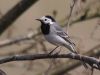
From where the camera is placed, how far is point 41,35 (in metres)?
4.15

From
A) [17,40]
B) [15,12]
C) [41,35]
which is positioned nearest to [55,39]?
[15,12]

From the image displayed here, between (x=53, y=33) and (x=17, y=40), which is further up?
(x=53, y=33)

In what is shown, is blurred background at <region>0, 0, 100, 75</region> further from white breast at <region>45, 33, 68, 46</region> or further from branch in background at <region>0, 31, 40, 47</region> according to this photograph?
white breast at <region>45, 33, 68, 46</region>

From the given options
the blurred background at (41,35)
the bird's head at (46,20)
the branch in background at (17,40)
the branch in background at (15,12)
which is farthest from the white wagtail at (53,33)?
the branch in background at (17,40)

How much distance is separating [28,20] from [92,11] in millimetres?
1601

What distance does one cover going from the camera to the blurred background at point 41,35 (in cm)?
360

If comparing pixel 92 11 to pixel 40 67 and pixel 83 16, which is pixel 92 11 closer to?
pixel 83 16

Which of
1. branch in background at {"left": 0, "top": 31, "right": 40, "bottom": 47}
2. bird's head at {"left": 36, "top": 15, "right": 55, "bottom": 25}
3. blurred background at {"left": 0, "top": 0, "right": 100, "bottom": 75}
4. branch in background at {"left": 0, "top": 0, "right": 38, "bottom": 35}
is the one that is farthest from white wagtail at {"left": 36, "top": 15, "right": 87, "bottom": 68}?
branch in background at {"left": 0, "top": 31, "right": 40, "bottom": 47}

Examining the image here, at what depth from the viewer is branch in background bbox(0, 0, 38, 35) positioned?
3.51 metres

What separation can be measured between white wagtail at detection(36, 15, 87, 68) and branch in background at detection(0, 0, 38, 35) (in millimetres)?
503

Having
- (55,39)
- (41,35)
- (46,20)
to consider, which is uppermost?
(46,20)

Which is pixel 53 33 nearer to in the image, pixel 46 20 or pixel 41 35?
pixel 46 20

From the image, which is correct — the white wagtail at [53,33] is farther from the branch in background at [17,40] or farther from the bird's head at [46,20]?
the branch in background at [17,40]

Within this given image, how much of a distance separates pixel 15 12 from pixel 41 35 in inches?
23.8
